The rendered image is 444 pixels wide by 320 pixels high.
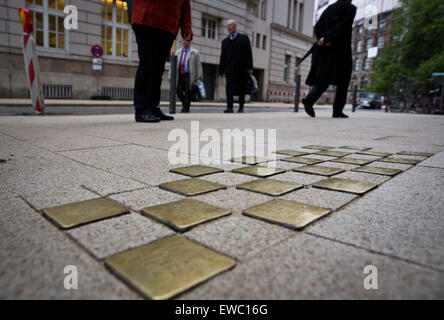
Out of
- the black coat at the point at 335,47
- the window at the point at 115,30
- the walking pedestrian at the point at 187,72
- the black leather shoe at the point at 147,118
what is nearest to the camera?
the black leather shoe at the point at 147,118

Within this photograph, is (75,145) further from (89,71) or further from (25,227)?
(89,71)

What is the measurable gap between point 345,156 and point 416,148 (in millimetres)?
994

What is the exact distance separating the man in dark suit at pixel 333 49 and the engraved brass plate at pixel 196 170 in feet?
18.1

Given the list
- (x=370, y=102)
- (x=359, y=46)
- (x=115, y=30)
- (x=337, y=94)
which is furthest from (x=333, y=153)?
(x=359, y=46)

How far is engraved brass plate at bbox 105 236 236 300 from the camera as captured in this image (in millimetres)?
734

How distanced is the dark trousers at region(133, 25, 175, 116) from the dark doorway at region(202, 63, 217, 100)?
52.3 ft

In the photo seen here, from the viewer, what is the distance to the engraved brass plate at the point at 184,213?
42.3 inches

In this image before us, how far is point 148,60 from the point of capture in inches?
168

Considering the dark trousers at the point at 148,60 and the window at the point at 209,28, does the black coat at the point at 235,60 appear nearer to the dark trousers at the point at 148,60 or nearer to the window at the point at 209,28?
the dark trousers at the point at 148,60

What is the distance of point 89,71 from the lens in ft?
44.9

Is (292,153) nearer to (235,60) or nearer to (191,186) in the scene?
(191,186)

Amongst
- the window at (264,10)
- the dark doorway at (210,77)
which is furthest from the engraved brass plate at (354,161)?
the window at (264,10)

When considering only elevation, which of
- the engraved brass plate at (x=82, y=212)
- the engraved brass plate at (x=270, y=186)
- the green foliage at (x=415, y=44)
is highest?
the green foliage at (x=415, y=44)

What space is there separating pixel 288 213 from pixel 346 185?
55 cm
